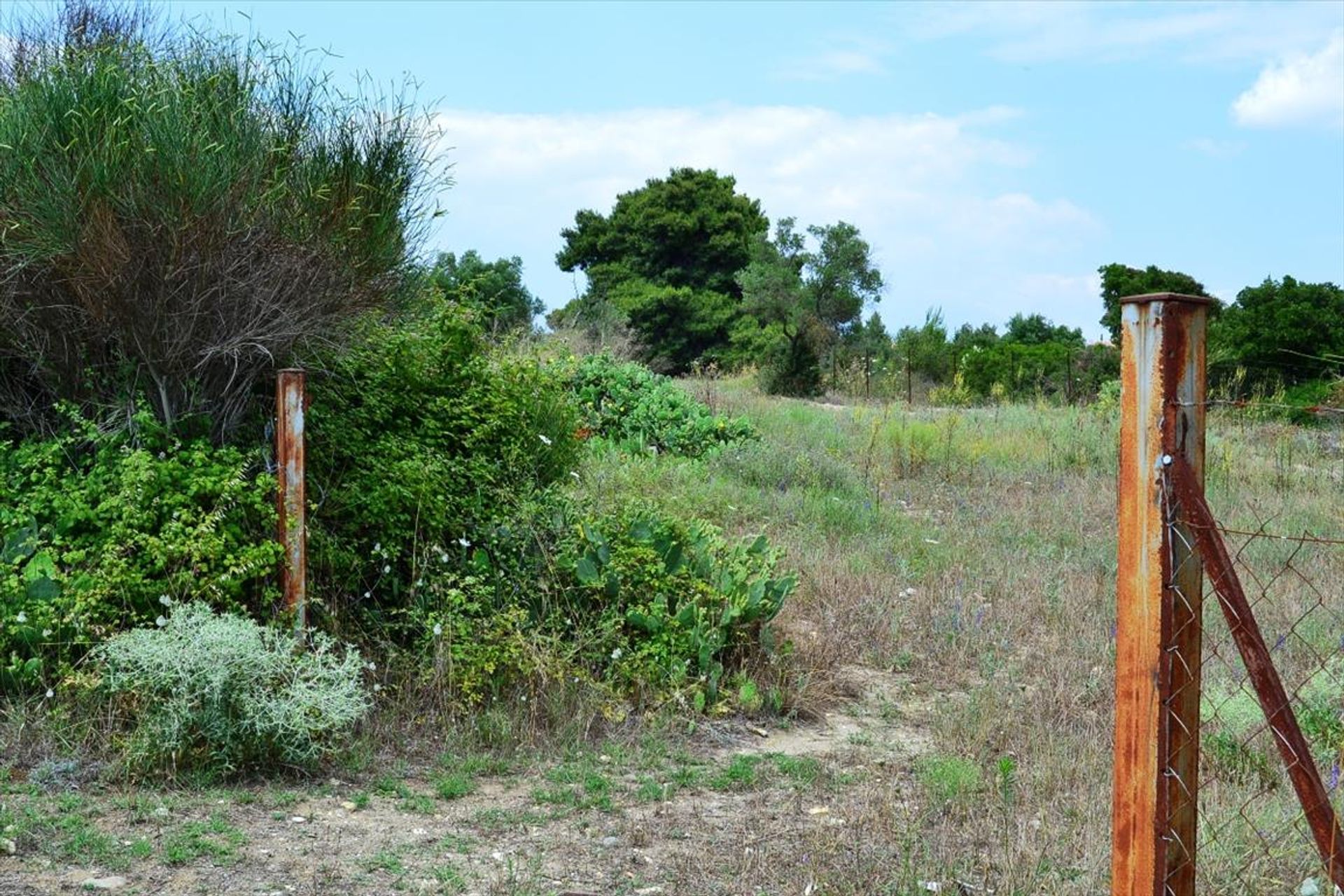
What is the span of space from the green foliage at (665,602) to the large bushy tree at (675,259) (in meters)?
26.5

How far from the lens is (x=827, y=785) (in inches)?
204

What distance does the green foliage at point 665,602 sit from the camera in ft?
20.2

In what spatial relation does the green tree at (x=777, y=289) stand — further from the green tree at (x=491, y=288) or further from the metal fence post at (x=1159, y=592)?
the metal fence post at (x=1159, y=592)

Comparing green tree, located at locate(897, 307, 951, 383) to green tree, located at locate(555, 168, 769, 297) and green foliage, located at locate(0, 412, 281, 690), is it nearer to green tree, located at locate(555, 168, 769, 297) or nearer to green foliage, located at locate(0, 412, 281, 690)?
green tree, located at locate(555, 168, 769, 297)

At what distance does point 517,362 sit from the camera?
8039 mm

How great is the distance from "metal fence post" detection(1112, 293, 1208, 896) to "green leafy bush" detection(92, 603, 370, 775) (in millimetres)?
3218

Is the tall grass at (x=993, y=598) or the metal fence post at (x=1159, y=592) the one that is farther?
the tall grass at (x=993, y=598)

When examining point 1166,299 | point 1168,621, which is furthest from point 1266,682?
point 1166,299

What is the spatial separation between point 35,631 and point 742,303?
2834cm

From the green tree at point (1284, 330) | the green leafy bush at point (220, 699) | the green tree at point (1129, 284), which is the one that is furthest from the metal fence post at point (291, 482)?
the green tree at point (1129, 284)

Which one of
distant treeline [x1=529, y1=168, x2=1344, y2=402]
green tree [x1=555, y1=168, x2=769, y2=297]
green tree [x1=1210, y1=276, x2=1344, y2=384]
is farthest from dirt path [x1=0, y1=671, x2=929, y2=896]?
green tree [x1=555, y1=168, x2=769, y2=297]

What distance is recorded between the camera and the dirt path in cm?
414

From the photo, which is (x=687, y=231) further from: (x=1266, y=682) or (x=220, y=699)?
(x=1266, y=682)

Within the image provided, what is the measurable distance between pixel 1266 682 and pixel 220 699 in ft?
12.6
